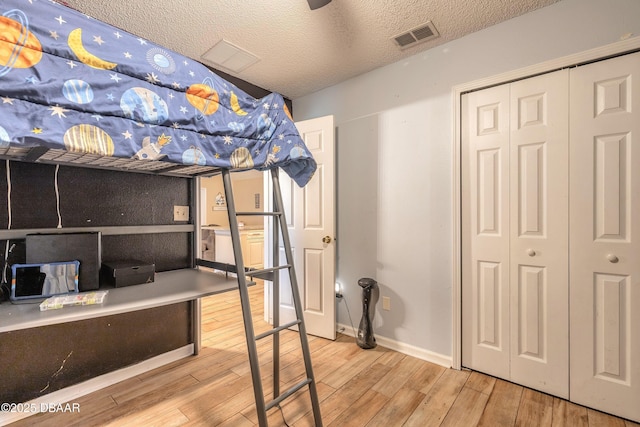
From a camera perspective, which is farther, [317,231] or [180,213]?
[317,231]

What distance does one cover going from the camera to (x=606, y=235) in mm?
1695

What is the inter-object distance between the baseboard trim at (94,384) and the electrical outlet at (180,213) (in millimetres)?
1085

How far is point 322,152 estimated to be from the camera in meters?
2.76

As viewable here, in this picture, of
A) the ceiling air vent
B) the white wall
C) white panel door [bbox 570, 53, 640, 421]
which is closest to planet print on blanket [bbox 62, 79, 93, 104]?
the ceiling air vent

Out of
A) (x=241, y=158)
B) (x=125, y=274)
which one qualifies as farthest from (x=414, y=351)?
(x=125, y=274)

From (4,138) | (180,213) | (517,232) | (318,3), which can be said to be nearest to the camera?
(4,138)

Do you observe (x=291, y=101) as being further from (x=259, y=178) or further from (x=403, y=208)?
(x=259, y=178)

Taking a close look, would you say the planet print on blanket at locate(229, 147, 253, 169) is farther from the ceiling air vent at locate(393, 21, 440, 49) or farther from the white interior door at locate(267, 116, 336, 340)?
the ceiling air vent at locate(393, 21, 440, 49)

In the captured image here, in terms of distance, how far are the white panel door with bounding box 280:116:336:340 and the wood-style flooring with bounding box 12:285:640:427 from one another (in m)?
0.41

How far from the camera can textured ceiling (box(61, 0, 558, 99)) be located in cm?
183

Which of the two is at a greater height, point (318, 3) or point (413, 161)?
point (318, 3)

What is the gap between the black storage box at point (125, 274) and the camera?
1.68 metres

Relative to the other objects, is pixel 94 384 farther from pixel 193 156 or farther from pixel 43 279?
pixel 193 156

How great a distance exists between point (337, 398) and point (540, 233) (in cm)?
174
